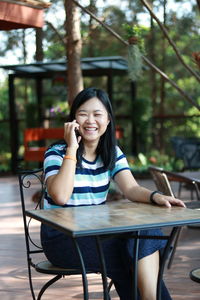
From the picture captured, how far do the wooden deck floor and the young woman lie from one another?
1197mm

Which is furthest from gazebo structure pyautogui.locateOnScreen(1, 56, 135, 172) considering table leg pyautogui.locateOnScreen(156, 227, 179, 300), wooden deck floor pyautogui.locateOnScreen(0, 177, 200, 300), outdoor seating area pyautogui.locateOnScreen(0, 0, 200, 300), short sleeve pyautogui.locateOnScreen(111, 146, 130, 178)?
table leg pyautogui.locateOnScreen(156, 227, 179, 300)

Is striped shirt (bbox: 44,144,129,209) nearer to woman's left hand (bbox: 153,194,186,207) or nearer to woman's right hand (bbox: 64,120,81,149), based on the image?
woman's right hand (bbox: 64,120,81,149)

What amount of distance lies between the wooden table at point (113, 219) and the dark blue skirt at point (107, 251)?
9 centimetres

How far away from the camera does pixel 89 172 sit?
3141 mm

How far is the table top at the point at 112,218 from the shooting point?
7.82 feet

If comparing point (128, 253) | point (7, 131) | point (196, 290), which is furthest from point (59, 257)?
point (7, 131)

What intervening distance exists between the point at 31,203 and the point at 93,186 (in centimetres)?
632

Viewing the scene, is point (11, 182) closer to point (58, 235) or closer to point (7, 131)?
point (7, 131)

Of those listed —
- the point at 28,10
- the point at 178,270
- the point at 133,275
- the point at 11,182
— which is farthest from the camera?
the point at 11,182

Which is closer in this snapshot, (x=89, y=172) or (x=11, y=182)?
(x=89, y=172)

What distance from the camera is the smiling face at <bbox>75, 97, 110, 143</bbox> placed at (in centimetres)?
314

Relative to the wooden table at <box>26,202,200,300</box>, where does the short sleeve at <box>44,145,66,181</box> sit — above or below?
above

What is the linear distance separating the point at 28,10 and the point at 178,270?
7.34ft

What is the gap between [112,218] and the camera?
2582 millimetres
